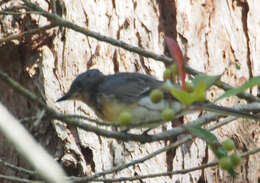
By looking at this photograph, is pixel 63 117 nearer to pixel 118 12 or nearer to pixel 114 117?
pixel 114 117

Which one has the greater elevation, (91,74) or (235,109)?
(91,74)

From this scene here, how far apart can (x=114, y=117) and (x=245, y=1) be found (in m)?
1.88

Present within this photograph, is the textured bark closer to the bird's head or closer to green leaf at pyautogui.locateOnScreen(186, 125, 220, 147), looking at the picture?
the bird's head

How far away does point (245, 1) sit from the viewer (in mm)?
4387

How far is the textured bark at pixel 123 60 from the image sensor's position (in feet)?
12.3

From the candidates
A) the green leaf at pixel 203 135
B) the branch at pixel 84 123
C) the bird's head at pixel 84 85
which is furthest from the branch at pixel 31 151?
the bird's head at pixel 84 85

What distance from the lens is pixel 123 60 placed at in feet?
12.9

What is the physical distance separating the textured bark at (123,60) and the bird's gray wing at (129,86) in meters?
0.49

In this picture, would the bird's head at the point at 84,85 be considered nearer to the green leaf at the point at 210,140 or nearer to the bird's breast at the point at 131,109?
the bird's breast at the point at 131,109

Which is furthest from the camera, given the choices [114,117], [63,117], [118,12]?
[118,12]

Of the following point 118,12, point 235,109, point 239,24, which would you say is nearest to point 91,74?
point 118,12

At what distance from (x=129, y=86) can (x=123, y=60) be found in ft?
2.12

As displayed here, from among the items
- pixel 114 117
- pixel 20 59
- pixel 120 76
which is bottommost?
pixel 114 117

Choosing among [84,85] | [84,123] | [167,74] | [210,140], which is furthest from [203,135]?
[84,85]
